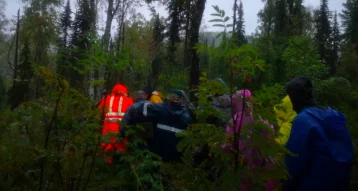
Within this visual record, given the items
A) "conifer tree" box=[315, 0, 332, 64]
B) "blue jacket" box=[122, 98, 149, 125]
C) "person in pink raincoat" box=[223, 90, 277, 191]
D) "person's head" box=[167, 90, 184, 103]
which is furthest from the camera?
"conifer tree" box=[315, 0, 332, 64]

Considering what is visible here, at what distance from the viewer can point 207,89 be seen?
2270mm

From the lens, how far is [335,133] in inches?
102

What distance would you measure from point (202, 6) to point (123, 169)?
462 cm

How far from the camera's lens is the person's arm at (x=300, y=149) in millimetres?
2502

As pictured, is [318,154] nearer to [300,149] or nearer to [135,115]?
[300,149]

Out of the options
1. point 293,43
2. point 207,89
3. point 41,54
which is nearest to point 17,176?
point 207,89

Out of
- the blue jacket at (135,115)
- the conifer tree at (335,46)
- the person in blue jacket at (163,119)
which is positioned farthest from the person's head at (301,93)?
the conifer tree at (335,46)

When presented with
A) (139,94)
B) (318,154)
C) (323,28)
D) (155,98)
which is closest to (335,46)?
→ (323,28)

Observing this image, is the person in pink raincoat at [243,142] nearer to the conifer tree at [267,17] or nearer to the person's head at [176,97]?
the person's head at [176,97]

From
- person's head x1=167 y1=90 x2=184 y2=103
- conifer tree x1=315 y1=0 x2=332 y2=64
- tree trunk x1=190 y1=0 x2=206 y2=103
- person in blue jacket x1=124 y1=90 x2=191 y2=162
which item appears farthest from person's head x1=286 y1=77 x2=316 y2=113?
conifer tree x1=315 y1=0 x2=332 y2=64

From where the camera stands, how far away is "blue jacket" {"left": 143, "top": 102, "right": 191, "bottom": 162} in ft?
13.2

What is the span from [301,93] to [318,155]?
0.54 meters

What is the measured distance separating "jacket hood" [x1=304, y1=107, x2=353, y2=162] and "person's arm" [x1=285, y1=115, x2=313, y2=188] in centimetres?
13

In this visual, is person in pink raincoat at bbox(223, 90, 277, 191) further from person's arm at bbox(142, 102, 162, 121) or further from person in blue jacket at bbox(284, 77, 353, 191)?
person's arm at bbox(142, 102, 162, 121)
